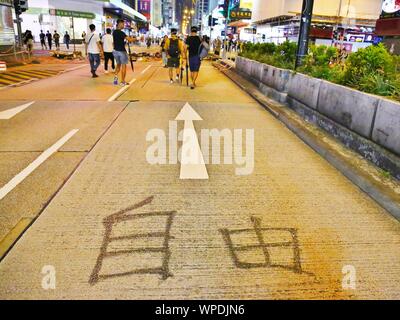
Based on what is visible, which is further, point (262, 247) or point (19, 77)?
point (19, 77)

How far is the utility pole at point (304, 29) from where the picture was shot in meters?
9.88

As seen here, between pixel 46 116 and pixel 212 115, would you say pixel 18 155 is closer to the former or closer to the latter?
pixel 46 116

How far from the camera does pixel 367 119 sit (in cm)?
566

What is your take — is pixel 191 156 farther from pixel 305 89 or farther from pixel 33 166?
pixel 305 89

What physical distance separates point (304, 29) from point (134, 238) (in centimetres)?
865

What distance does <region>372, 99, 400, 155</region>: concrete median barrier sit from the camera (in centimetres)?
489

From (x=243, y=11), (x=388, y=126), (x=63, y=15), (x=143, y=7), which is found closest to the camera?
(x=388, y=126)

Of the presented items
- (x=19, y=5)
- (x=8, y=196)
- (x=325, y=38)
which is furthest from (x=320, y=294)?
(x=325, y=38)

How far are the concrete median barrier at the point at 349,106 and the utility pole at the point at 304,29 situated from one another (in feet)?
9.79

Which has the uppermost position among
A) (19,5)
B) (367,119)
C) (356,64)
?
(19,5)

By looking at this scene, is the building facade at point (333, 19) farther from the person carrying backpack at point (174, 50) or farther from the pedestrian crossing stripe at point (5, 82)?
the pedestrian crossing stripe at point (5, 82)

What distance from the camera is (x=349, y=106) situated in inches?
248

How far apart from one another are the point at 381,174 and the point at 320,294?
9.27ft

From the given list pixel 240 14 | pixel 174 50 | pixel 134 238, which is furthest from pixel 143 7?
pixel 134 238
